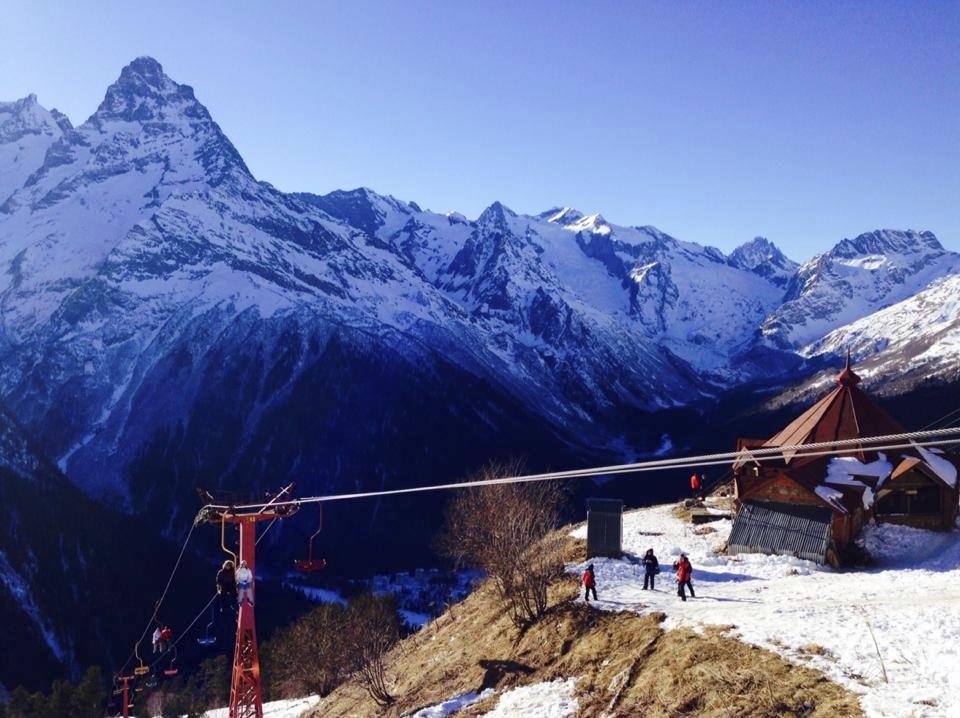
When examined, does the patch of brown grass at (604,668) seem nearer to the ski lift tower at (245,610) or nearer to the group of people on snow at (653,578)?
the group of people on snow at (653,578)

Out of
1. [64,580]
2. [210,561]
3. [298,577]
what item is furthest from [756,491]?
[210,561]

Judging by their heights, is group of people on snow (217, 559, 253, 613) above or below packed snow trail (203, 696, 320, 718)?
above

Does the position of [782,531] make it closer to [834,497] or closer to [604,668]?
[834,497]

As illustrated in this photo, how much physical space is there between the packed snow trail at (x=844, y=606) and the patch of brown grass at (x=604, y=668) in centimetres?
100

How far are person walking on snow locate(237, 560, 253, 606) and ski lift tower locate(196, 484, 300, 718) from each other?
0.12m

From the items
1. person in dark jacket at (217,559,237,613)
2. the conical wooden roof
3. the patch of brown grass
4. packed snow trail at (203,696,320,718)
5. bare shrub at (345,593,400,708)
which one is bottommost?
packed snow trail at (203,696,320,718)

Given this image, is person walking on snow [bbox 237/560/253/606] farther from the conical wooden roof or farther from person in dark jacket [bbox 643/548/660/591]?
the conical wooden roof

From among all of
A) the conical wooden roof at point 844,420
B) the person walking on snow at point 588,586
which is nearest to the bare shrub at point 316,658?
the person walking on snow at point 588,586

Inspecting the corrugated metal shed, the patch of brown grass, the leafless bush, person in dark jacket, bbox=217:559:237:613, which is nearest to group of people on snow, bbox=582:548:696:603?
the patch of brown grass

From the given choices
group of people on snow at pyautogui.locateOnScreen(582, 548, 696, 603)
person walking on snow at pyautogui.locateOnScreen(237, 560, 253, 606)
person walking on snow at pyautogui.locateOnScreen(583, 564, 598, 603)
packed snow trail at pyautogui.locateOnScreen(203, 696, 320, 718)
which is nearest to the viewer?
person walking on snow at pyautogui.locateOnScreen(237, 560, 253, 606)

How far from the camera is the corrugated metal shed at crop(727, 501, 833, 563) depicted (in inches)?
1716

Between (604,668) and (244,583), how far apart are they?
46.8 feet

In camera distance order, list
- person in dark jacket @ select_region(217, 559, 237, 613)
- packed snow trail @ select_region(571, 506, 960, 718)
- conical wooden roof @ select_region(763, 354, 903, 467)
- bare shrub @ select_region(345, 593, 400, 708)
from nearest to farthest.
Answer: packed snow trail @ select_region(571, 506, 960, 718) → person in dark jacket @ select_region(217, 559, 237, 613) → bare shrub @ select_region(345, 593, 400, 708) → conical wooden roof @ select_region(763, 354, 903, 467)

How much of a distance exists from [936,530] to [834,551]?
9621mm
